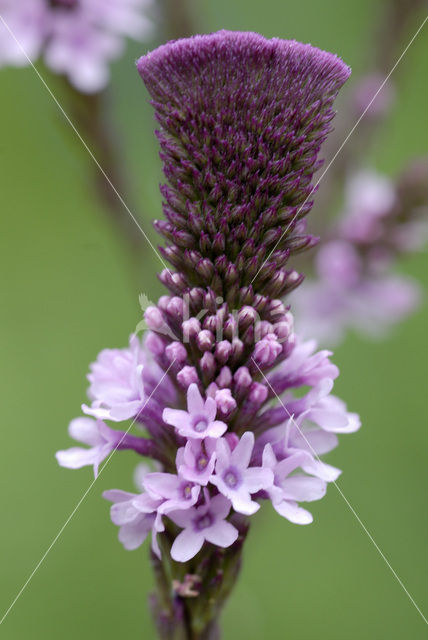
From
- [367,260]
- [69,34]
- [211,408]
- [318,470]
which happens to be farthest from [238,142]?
[367,260]

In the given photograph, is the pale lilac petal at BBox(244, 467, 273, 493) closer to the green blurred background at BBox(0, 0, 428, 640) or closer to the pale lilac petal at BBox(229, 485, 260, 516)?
the pale lilac petal at BBox(229, 485, 260, 516)

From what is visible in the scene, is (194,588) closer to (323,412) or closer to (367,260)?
(323,412)

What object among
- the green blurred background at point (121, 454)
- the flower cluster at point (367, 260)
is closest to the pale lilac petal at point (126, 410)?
the flower cluster at point (367, 260)

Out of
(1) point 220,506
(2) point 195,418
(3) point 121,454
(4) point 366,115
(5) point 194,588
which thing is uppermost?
(4) point 366,115

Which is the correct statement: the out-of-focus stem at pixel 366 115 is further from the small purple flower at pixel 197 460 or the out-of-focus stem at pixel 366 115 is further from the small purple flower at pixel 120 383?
the small purple flower at pixel 197 460

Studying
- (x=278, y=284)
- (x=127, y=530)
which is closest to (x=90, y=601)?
(x=127, y=530)

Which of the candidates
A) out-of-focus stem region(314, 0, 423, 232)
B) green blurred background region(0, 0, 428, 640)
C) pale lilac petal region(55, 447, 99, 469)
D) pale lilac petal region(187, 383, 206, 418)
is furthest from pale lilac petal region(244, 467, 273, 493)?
green blurred background region(0, 0, 428, 640)

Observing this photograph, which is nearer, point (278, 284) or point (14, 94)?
point (278, 284)

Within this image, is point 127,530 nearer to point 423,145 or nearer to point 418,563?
point 418,563
